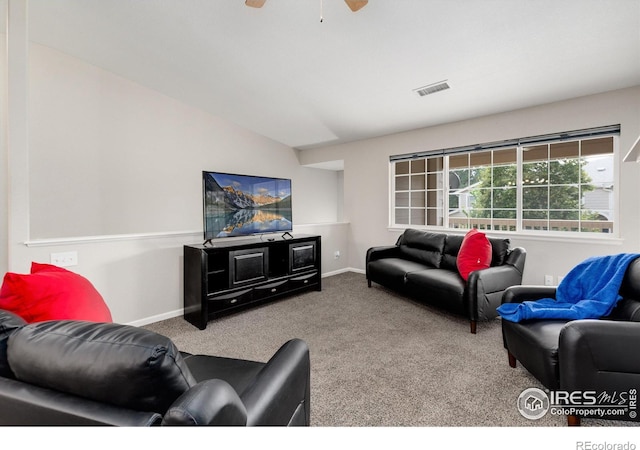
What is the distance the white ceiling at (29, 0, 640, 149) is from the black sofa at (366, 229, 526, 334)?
1.68 m

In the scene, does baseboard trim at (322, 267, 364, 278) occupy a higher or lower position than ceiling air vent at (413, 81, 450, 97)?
lower

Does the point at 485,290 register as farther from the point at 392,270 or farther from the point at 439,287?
the point at 392,270

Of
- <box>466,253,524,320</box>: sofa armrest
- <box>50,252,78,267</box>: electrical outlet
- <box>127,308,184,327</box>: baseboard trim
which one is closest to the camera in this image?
<box>50,252,78,267</box>: electrical outlet

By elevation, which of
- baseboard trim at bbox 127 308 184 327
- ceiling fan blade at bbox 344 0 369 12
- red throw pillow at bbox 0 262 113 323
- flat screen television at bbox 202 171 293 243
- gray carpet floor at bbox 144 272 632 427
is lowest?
gray carpet floor at bbox 144 272 632 427

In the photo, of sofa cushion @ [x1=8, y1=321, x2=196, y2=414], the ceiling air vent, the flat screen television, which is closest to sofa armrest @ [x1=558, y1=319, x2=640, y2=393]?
sofa cushion @ [x1=8, y1=321, x2=196, y2=414]

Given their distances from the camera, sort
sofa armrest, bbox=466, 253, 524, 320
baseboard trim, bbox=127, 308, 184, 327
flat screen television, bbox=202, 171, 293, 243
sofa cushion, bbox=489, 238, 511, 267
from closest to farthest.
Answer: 1. sofa armrest, bbox=466, 253, 524, 320
2. baseboard trim, bbox=127, 308, 184, 327
3. sofa cushion, bbox=489, 238, 511, 267
4. flat screen television, bbox=202, 171, 293, 243

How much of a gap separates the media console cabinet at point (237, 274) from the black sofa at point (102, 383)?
219cm

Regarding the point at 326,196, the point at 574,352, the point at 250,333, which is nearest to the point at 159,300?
the point at 250,333

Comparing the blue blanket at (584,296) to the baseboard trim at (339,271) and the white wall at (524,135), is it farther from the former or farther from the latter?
the baseboard trim at (339,271)

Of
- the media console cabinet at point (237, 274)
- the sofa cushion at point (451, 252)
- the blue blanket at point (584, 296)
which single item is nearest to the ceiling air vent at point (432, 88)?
the sofa cushion at point (451, 252)

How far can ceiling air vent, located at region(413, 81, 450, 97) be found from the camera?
10.7 feet

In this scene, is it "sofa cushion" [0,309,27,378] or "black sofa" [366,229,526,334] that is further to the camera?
"black sofa" [366,229,526,334]

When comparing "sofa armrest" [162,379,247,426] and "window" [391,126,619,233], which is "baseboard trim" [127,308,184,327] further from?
"window" [391,126,619,233]

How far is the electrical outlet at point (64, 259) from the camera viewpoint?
8.37 ft
